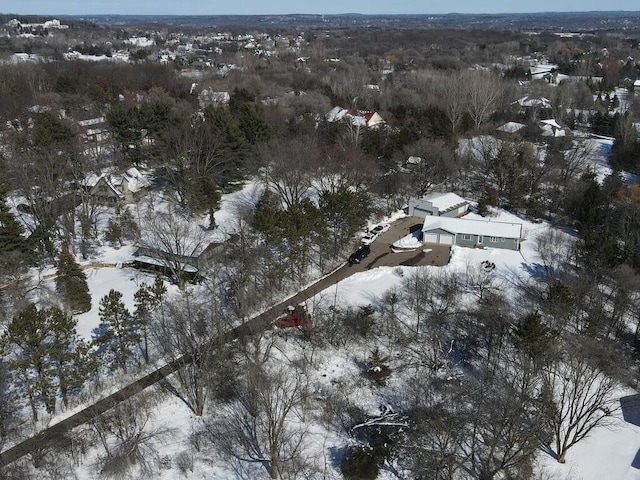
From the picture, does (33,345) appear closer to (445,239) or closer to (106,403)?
(106,403)

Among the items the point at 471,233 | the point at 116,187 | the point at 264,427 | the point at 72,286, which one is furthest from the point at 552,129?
the point at 72,286

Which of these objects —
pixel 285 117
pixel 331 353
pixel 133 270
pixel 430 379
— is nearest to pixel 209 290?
pixel 133 270

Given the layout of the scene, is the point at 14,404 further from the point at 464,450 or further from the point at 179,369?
the point at 464,450

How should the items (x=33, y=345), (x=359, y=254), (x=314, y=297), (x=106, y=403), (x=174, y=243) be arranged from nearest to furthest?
(x=33, y=345)
(x=106, y=403)
(x=314, y=297)
(x=174, y=243)
(x=359, y=254)

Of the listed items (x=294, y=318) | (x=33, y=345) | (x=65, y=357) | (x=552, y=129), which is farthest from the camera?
(x=552, y=129)

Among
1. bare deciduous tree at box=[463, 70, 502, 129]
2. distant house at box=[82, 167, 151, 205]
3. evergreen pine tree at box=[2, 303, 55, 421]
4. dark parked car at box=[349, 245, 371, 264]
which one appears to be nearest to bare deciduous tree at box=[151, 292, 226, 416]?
evergreen pine tree at box=[2, 303, 55, 421]

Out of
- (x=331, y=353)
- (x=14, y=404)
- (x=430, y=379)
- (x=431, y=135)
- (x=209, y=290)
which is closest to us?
(x=14, y=404)
